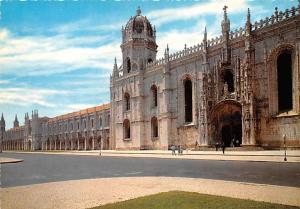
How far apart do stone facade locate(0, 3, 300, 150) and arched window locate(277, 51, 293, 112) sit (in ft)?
0.30

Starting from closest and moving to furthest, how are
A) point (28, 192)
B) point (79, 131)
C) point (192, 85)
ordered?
point (28, 192), point (192, 85), point (79, 131)

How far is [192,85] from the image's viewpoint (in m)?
42.9

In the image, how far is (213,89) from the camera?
1556 inches

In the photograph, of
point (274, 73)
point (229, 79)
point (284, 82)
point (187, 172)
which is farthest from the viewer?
point (229, 79)

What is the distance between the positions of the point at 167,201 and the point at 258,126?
27.5 metres

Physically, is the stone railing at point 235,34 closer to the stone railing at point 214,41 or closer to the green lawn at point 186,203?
the stone railing at point 214,41

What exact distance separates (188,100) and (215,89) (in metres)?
5.99

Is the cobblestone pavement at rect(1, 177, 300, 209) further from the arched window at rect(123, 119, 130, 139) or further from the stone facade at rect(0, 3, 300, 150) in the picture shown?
the arched window at rect(123, 119, 130, 139)

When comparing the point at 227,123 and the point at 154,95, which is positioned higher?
the point at 154,95

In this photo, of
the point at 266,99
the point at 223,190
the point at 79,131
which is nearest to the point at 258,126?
the point at 266,99

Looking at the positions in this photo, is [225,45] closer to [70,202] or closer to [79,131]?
[70,202]

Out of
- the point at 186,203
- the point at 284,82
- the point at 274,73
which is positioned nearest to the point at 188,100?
the point at 274,73

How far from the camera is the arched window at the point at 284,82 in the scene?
32.8m

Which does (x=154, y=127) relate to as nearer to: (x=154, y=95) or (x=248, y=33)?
(x=154, y=95)
